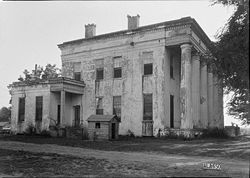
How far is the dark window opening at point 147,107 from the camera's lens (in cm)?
2847

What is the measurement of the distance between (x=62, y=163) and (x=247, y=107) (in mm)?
6253

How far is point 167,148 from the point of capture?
17.5 m

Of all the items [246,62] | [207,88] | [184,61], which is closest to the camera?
[246,62]

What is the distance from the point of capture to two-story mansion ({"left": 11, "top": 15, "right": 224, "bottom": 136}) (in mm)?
27594

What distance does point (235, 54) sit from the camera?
6977 millimetres

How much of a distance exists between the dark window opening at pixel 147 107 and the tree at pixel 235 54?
20.3 m

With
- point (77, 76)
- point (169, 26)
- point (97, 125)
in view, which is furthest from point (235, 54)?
point (77, 76)

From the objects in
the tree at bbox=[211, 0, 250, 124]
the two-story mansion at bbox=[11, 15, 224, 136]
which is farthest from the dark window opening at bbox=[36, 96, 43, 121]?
the tree at bbox=[211, 0, 250, 124]

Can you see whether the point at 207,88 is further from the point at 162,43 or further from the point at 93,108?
the point at 93,108

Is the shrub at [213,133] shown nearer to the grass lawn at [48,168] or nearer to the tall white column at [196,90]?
the tall white column at [196,90]

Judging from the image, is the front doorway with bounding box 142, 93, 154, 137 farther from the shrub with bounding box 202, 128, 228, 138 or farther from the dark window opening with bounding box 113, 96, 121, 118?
the shrub with bounding box 202, 128, 228, 138

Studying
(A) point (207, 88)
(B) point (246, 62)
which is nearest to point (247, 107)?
(B) point (246, 62)

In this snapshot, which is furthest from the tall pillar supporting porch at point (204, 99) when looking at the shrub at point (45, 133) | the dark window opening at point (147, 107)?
the shrub at point (45, 133)

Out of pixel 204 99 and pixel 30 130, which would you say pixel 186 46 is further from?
pixel 30 130
